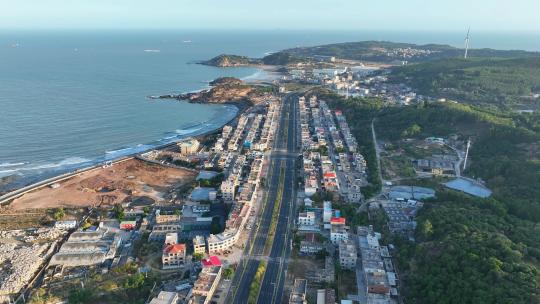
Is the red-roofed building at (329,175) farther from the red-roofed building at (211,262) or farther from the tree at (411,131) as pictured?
the tree at (411,131)

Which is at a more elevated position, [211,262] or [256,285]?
[211,262]

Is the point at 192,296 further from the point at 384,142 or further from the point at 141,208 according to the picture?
the point at 384,142

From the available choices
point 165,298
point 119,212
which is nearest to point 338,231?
point 165,298

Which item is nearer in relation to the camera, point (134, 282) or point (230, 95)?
point (134, 282)

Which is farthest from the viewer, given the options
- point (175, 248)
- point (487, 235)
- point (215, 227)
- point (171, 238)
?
point (215, 227)

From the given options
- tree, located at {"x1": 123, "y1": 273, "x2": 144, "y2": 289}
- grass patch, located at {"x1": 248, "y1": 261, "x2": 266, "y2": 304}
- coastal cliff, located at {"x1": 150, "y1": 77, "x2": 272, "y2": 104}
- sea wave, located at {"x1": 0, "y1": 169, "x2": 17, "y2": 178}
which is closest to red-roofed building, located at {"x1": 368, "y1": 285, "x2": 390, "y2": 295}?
grass patch, located at {"x1": 248, "y1": 261, "x2": 266, "y2": 304}

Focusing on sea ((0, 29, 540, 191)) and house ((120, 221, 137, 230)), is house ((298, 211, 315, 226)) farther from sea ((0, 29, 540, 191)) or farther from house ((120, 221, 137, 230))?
sea ((0, 29, 540, 191))

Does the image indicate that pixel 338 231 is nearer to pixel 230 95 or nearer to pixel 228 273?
pixel 228 273
